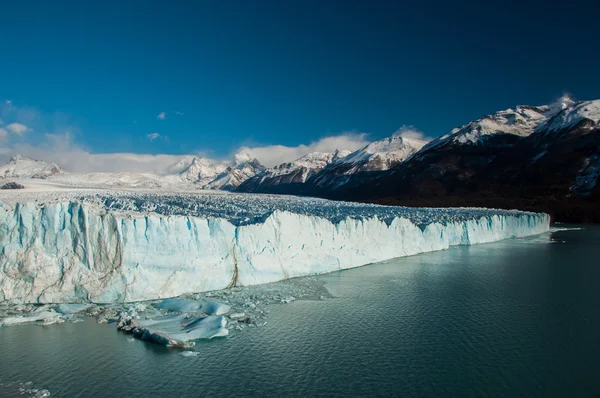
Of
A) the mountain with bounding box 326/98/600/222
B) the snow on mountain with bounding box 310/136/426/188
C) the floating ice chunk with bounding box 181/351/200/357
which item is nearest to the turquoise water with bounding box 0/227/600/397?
the floating ice chunk with bounding box 181/351/200/357

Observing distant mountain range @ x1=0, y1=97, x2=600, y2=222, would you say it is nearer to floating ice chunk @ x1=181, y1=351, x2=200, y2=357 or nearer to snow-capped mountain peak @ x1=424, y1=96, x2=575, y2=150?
snow-capped mountain peak @ x1=424, y1=96, x2=575, y2=150

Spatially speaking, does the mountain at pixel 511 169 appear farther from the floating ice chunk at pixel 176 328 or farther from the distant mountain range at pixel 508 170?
the floating ice chunk at pixel 176 328

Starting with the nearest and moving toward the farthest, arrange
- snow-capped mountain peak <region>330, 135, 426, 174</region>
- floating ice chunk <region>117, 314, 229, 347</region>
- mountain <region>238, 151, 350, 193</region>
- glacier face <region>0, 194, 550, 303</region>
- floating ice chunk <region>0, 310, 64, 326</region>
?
floating ice chunk <region>117, 314, 229, 347</region> < floating ice chunk <region>0, 310, 64, 326</region> < glacier face <region>0, 194, 550, 303</region> < snow-capped mountain peak <region>330, 135, 426, 174</region> < mountain <region>238, 151, 350, 193</region>

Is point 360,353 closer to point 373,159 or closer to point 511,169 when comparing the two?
point 511,169

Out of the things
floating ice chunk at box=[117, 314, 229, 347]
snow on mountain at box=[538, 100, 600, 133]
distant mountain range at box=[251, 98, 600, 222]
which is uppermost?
snow on mountain at box=[538, 100, 600, 133]

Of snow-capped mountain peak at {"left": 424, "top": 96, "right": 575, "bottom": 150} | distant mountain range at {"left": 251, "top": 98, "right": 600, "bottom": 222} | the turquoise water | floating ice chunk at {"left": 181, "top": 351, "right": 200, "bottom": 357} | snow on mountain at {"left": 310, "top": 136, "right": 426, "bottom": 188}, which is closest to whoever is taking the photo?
the turquoise water

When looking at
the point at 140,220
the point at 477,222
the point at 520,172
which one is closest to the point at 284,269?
the point at 140,220

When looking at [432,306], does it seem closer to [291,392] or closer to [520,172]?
[291,392]

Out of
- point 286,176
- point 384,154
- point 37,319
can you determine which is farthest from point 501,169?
point 286,176
